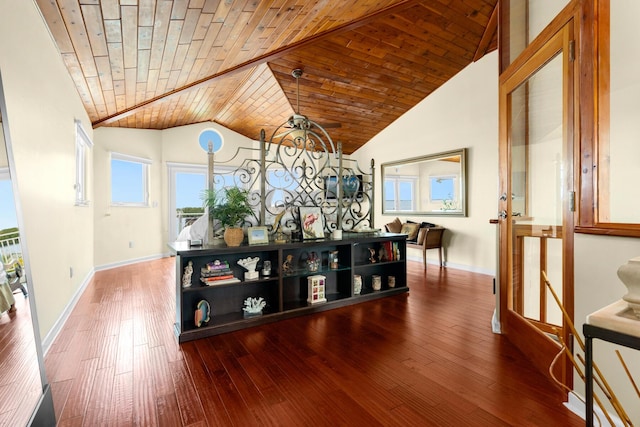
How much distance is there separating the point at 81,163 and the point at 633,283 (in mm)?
5490

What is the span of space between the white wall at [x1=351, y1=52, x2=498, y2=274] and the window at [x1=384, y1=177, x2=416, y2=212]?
0.41 meters

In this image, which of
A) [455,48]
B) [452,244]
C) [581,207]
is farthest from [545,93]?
[452,244]

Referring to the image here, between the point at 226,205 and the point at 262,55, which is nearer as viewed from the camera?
the point at 226,205

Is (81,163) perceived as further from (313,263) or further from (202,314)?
(313,263)

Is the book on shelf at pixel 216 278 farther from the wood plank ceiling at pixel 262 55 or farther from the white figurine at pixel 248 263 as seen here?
the wood plank ceiling at pixel 262 55

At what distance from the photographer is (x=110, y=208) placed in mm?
5605

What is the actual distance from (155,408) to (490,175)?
4986mm

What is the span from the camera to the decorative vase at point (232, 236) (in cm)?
276

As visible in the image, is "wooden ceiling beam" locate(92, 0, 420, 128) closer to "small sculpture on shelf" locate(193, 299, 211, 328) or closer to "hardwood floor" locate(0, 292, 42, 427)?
"small sculpture on shelf" locate(193, 299, 211, 328)

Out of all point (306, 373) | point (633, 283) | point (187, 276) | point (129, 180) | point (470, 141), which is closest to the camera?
point (633, 283)

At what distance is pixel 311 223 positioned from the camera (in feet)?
10.8

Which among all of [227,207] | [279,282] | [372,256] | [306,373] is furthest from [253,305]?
[372,256]

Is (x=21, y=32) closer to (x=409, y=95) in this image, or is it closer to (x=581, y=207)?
(x=581, y=207)

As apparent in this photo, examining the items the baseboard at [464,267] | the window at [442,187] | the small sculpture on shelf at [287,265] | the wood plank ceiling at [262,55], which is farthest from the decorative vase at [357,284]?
the window at [442,187]
